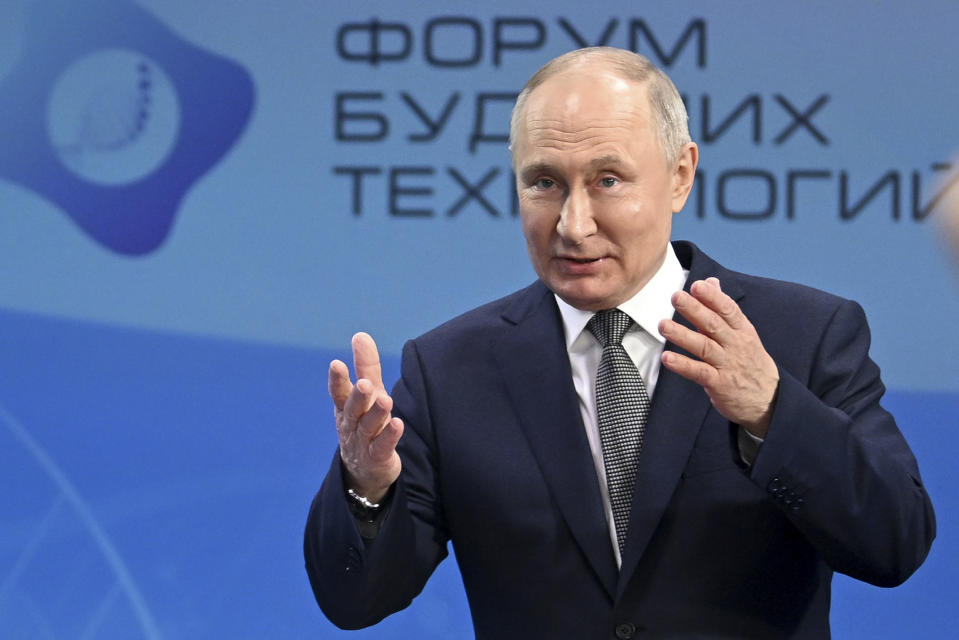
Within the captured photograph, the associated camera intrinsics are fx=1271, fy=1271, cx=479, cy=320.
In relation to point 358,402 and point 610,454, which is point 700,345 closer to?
point 610,454

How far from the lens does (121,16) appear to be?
366cm

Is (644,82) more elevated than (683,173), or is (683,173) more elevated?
(644,82)

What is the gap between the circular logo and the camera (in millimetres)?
3629

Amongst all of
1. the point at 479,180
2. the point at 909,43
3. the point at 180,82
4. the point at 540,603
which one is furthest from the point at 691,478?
the point at 180,82

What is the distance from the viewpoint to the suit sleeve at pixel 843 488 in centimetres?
172

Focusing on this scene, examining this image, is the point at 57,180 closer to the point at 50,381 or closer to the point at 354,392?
the point at 50,381

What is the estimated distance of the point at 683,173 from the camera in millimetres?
2186

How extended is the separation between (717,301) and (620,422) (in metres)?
0.37

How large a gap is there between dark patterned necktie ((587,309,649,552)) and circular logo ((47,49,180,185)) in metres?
2.02

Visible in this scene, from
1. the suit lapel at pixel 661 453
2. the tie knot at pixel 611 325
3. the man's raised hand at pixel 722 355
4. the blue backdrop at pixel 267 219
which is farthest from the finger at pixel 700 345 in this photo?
the blue backdrop at pixel 267 219

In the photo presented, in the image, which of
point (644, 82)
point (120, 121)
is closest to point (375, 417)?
point (644, 82)

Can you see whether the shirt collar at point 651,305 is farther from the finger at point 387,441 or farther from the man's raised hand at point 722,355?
the finger at point 387,441

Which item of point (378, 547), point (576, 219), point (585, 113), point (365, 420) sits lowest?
point (378, 547)

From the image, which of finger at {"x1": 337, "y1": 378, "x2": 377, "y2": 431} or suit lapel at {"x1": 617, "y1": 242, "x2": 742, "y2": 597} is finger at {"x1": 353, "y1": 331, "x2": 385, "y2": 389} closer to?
finger at {"x1": 337, "y1": 378, "x2": 377, "y2": 431}
